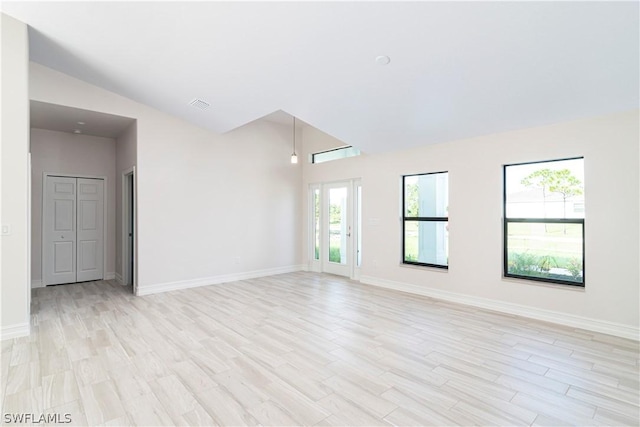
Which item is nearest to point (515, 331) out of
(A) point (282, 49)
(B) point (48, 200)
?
(A) point (282, 49)

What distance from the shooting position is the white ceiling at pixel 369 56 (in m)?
2.70

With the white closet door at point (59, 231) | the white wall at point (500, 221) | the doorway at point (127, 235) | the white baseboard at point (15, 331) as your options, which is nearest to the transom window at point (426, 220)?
the white wall at point (500, 221)

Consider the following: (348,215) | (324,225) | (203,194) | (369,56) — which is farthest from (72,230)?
(369,56)

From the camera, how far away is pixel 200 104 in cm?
501

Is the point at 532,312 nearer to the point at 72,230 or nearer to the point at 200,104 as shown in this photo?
the point at 200,104

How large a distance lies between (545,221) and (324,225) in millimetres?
4200

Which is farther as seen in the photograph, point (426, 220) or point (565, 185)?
point (426, 220)

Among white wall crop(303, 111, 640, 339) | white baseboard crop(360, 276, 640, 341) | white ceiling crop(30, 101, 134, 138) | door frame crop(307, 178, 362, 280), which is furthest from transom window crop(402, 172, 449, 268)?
white ceiling crop(30, 101, 134, 138)

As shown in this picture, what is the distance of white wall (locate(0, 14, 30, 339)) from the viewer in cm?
340

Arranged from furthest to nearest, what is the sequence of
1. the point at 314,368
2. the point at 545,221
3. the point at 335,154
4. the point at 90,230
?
the point at 335,154
the point at 90,230
the point at 545,221
the point at 314,368

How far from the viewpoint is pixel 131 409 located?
2186 millimetres

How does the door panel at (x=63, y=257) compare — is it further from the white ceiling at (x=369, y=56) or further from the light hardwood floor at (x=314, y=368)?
the white ceiling at (x=369, y=56)

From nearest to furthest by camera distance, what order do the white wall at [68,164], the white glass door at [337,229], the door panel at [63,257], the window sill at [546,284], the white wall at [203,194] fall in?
the window sill at [546,284] < the white wall at [203,194] < the white wall at [68,164] < the door panel at [63,257] < the white glass door at [337,229]

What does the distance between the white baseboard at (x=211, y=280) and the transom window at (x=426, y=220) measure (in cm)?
280
